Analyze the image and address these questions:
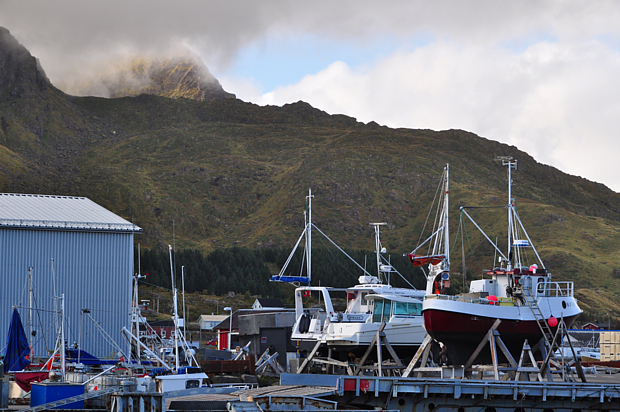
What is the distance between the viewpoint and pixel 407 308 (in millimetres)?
41094

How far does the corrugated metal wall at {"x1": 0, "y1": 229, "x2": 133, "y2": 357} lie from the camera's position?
169 feet

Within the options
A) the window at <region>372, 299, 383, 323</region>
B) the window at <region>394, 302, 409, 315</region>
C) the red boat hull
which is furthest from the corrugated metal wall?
the red boat hull

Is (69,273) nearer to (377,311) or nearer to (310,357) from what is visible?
(310,357)

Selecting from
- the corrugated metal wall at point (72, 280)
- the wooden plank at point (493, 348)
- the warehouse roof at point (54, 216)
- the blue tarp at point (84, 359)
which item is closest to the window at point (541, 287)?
the wooden plank at point (493, 348)

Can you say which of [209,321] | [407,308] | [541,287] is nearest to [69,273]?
[407,308]

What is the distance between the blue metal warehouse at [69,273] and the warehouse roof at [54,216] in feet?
0.22

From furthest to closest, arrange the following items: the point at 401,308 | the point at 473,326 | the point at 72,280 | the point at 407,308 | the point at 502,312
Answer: the point at 72,280, the point at 407,308, the point at 401,308, the point at 502,312, the point at 473,326

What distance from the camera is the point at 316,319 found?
41000mm

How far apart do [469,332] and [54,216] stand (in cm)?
3344

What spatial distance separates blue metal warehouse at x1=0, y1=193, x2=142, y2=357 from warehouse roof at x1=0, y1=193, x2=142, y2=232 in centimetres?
7

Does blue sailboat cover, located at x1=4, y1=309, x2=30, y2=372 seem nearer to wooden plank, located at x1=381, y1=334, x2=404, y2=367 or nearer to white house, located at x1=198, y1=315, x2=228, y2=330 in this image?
wooden plank, located at x1=381, y1=334, x2=404, y2=367

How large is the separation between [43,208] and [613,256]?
6010 inches

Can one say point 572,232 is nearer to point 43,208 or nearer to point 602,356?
point 602,356

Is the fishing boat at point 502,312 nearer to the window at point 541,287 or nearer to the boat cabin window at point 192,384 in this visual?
the window at point 541,287
